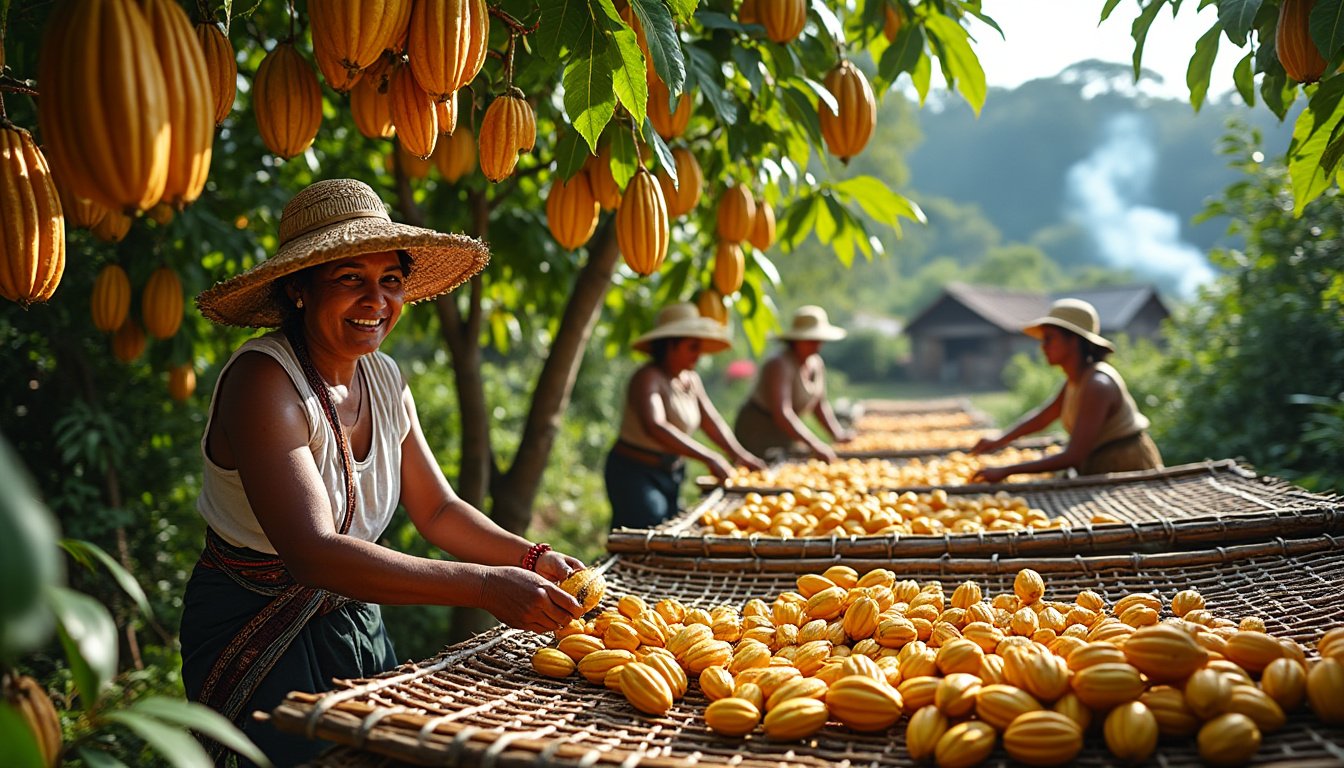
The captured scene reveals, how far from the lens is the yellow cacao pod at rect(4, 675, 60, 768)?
109cm

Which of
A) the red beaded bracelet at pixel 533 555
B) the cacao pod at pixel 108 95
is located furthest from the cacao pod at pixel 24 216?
the red beaded bracelet at pixel 533 555

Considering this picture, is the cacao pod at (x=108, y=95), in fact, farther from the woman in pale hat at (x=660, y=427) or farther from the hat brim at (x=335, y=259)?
the woman in pale hat at (x=660, y=427)

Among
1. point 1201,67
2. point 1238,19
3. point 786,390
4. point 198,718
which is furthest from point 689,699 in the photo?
point 786,390

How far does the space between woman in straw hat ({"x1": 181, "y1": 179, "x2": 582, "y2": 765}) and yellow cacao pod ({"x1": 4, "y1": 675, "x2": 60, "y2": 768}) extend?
0.61m

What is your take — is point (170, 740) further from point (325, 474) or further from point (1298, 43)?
point (1298, 43)

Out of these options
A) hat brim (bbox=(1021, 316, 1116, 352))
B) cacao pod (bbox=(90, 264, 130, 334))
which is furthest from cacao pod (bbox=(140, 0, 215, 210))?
hat brim (bbox=(1021, 316, 1116, 352))

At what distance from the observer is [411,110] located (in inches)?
73.2

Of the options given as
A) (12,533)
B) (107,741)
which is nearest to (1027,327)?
(107,741)

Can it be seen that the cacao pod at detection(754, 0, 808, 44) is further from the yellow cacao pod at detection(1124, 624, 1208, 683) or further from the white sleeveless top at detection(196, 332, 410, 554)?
the yellow cacao pod at detection(1124, 624, 1208, 683)

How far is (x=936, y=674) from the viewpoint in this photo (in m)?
1.68

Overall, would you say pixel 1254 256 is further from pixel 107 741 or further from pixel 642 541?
pixel 107 741

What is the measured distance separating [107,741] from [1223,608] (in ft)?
10.7

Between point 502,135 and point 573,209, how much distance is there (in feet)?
1.40

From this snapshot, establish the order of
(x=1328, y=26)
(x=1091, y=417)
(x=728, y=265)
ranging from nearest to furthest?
(x=1328, y=26)
(x=728, y=265)
(x=1091, y=417)
